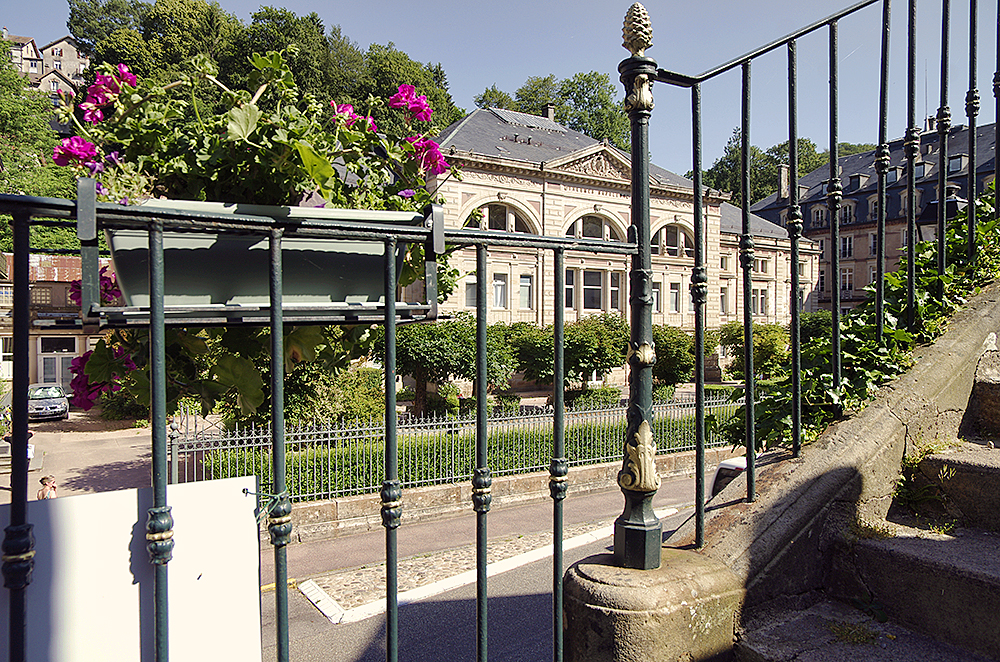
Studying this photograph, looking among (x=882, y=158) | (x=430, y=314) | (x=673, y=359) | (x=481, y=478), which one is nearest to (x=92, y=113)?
(x=430, y=314)

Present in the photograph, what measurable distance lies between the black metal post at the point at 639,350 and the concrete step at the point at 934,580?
83 cm

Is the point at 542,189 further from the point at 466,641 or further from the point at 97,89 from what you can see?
the point at 97,89

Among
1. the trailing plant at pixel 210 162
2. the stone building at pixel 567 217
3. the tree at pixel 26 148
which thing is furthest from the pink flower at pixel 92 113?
the tree at pixel 26 148

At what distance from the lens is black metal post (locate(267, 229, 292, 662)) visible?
1578 mm

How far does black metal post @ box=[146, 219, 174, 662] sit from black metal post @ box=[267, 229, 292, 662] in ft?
0.77

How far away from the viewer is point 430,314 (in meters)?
2.08

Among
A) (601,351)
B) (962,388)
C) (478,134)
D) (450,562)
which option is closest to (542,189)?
(478,134)

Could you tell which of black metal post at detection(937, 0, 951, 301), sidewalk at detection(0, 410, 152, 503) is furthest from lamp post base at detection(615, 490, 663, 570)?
sidewalk at detection(0, 410, 152, 503)

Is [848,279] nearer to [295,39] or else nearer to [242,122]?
[295,39]

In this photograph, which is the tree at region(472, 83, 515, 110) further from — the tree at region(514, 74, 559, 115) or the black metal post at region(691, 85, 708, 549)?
the black metal post at region(691, 85, 708, 549)

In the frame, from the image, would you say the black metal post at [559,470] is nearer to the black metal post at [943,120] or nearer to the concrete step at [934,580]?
the concrete step at [934,580]

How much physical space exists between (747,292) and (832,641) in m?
1.25

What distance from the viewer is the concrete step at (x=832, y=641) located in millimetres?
1993

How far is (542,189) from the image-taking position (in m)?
37.3
